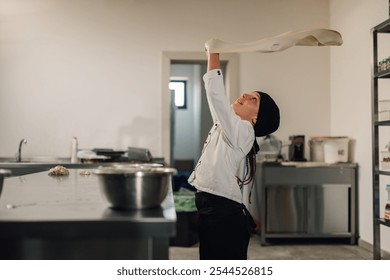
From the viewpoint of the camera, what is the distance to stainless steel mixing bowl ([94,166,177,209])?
2.50 ft

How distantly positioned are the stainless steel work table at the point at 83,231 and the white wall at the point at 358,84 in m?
2.21

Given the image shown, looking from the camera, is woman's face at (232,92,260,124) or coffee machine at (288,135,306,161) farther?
coffee machine at (288,135,306,161)

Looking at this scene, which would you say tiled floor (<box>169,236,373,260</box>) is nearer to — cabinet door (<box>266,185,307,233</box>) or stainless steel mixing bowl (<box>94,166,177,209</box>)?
cabinet door (<box>266,185,307,233</box>)

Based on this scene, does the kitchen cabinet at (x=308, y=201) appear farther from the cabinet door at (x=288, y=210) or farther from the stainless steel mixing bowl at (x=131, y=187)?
the stainless steel mixing bowl at (x=131, y=187)

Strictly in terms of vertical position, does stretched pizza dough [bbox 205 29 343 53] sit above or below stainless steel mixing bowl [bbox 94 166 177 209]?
above

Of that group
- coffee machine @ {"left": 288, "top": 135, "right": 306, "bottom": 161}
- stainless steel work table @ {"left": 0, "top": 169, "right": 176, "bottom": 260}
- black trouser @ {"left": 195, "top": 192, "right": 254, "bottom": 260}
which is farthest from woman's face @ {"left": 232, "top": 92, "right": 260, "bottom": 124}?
coffee machine @ {"left": 288, "top": 135, "right": 306, "bottom": 161}

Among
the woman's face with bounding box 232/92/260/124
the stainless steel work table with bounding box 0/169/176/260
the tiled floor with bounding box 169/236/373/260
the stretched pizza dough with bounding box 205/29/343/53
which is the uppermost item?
the stretched pizza dough with bounding box 205/29/343/53

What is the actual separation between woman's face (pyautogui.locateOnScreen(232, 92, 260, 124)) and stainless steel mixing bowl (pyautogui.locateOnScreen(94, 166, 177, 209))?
666 millimetres

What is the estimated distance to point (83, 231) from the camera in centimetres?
70

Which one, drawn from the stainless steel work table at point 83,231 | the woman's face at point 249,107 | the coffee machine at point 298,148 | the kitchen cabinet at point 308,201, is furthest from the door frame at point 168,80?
the stainless steel work table at point 83,231

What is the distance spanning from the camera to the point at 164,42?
333 cm

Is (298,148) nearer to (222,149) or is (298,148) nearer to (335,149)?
(335,149)

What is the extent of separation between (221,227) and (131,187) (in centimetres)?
61

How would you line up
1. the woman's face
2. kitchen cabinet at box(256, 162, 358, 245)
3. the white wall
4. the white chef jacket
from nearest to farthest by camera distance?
the white chef jacket → the woman's face → the white wall → kitchen cabinet at box(256, 162, 358, 245)
